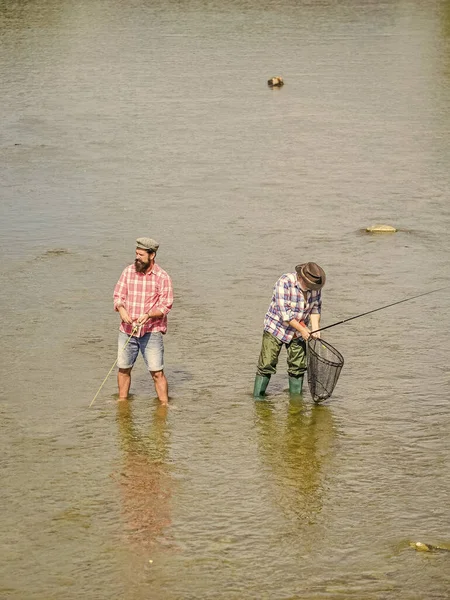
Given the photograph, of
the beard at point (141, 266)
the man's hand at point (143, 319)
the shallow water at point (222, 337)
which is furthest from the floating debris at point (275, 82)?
the man's hand at point (143, 319)

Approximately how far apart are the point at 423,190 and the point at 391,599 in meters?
14.2

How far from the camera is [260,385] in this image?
41.1 feet

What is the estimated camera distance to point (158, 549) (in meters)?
9.32

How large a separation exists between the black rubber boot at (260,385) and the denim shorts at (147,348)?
0.99 metres

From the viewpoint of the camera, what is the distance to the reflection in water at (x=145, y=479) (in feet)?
→ 31.7

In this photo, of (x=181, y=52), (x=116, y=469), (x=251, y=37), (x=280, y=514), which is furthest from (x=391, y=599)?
(x=251, y=37)

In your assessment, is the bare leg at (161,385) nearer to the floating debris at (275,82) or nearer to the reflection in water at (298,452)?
the reflection in water at (298,452)

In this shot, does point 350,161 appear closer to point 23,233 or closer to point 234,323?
point 23,233

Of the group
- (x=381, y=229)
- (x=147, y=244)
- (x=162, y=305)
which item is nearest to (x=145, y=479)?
(x=162, y=305)

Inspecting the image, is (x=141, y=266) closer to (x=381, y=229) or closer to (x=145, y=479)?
(x=145, y=479)

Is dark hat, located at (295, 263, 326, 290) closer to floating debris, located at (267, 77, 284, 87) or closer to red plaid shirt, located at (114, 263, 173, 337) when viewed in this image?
red plaid shirt, located at (114, 263, 173, 337)

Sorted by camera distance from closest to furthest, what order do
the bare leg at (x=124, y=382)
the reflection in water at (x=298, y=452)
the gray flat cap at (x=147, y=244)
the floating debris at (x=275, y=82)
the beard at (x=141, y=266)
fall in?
1. the reflection in water at (x=298, y=452)
2. the gray flat cap at (x=147, y=244)
3. the beard at (x=141, y=266)
4. the bare leg at (x=124, y=382)
5. the floating debris at (x=275, y=82)

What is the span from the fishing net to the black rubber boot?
0.44 metres

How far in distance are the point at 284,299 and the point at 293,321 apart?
0.71 feet
